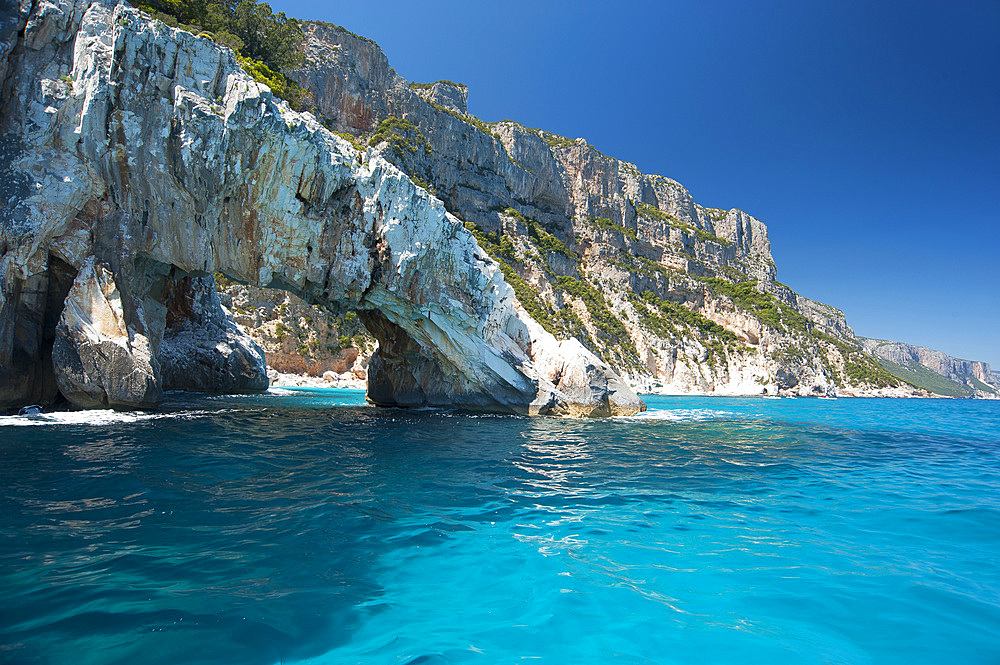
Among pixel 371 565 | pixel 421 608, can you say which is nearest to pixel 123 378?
pixel 371 565

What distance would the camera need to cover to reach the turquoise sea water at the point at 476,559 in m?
3.28

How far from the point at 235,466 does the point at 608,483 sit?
6807 mm

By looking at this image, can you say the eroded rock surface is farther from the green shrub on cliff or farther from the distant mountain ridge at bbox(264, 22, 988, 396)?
the green shrub on cliff

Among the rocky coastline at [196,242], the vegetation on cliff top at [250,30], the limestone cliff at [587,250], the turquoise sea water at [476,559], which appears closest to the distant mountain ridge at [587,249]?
the limestone cliff at [587,250]

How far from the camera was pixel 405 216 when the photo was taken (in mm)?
18703

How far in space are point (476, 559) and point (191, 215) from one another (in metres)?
16.6

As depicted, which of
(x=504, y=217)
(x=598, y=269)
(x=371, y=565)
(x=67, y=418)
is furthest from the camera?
(x=598, y=269)

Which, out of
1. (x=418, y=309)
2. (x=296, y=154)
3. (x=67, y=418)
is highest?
(x=296, y=154)

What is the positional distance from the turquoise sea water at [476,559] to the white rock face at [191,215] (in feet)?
20.5

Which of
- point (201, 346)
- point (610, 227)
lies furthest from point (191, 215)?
point (610, 227)

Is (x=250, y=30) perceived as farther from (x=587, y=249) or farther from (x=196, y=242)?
(x=587, y=249)

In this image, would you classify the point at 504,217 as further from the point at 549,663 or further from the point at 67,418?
the point at 549,663

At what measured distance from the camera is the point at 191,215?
15922 millimetres

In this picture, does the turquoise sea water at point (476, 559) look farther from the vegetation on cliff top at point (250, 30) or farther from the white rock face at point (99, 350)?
the vegetation on cliff top at point (250, 30)
